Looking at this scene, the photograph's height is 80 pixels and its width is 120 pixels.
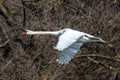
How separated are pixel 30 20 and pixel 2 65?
3.22ft

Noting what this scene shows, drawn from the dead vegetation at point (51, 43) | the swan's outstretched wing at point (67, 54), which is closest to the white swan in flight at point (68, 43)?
the swan's outstretched wing at point (67, 54)

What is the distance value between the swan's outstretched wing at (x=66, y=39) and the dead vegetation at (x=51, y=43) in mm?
2361

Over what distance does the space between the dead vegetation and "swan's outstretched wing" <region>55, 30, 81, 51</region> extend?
2.36 m

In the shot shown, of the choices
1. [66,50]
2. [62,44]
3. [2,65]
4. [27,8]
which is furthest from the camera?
[27,8]

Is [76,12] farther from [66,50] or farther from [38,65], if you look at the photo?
[66,50]

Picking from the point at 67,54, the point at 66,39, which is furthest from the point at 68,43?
the point at 67,54

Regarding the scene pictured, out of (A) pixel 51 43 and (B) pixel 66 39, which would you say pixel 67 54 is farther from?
(A) pixel 51 43

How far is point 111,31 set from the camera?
32.2 ft

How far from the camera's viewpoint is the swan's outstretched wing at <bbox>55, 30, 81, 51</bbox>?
6.59m

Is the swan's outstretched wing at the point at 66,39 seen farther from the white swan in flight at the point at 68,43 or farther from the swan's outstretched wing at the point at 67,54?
the swan's outstretched wing at the point at 67,54

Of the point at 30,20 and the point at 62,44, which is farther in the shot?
the point at 30,20

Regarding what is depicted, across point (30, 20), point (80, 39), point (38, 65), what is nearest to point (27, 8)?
point (30, 20)

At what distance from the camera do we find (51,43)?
9461 millimetres

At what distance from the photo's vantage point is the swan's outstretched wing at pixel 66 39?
6586 mm
